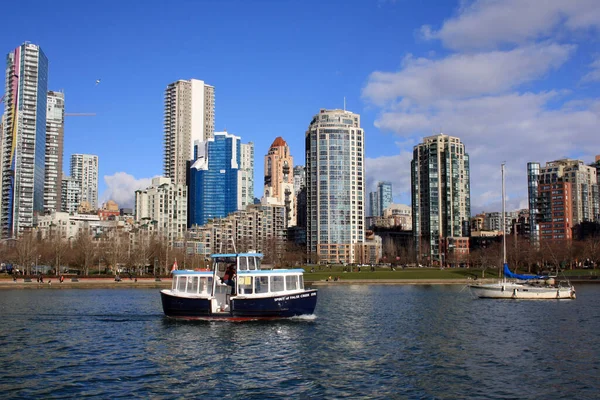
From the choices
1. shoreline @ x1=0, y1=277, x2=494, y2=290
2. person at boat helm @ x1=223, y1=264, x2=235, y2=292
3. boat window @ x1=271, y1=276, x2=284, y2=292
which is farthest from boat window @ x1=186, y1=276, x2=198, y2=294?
shoreline @ x1=0, y1=277, x2=494, y2=290

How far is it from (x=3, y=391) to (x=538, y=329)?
47622mm

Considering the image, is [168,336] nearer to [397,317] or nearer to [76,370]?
[76,370]

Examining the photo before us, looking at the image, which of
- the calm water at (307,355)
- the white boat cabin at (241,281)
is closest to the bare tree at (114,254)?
the calm water at (307,355)

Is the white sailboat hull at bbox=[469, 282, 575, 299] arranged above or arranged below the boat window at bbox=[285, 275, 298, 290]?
below

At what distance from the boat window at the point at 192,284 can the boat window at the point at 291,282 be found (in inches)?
390

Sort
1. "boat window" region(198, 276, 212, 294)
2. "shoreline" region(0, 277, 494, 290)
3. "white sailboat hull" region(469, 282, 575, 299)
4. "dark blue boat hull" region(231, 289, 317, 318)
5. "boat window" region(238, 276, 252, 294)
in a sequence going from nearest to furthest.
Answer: "dark blue boat hull" region(231, 289, 317, 318)
"boat window" region(238, 276, 252, 294)
"boat window" region(198, 276, 212, 294)
"white sailboat hull" region(469, 282, 575, 299)
"shoreline" region(0, 277, 494, 290)

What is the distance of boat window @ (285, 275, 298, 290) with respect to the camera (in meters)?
66.6

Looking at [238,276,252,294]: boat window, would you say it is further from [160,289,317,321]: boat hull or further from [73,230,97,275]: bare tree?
[73,230,97,275]: bare tree

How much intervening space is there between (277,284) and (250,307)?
381 cm


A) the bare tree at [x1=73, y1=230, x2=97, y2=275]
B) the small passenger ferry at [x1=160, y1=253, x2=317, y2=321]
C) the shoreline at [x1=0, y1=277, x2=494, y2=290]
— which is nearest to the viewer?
the small passenger ferry at [x1=160, y1=253, x2=317, y2=321]

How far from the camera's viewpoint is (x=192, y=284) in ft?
226

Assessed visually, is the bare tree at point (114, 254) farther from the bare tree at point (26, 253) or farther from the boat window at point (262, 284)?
the boat window at point (262, 284)

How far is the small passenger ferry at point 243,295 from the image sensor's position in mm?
64500

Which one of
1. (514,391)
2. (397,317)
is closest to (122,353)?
(514,391)
